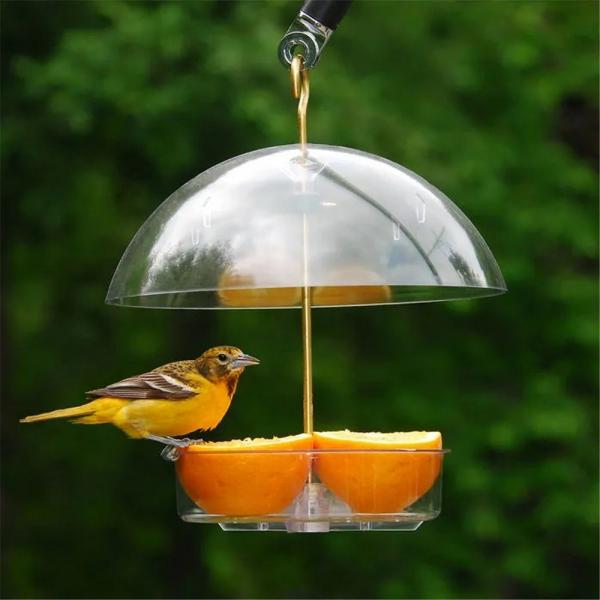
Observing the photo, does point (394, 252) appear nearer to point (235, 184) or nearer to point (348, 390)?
point (235, 184)

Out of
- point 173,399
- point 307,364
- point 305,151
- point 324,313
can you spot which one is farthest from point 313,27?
point 324,313

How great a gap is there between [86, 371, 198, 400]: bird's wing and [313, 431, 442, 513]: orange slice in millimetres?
573

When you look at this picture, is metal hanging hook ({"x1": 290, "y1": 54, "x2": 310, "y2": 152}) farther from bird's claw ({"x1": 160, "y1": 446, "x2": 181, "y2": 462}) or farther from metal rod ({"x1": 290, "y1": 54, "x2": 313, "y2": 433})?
bird's claw ({"x1": 160, "y1": 446, "x2": 181, "y2": 462})

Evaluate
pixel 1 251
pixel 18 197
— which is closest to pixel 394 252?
pixel 18 197

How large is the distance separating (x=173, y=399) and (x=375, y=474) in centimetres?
76

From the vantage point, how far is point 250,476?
3.44m

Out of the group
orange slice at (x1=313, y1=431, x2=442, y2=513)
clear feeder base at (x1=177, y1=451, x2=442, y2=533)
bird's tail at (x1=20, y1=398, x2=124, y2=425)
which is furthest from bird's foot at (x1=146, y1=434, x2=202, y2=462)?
orange slice at (x1=313, y1=431, x2=442, y2=513)

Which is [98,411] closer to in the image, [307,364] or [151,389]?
[151,389]

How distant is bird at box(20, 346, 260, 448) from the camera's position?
3.90 m

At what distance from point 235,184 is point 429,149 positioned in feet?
18.2

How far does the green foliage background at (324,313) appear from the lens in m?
8.63

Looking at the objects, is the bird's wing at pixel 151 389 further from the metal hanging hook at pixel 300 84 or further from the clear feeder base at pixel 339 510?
the metal hanging hook at pixel 300 84

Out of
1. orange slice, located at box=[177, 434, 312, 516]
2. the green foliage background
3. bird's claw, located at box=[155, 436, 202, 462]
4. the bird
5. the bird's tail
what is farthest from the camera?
the green foliage background

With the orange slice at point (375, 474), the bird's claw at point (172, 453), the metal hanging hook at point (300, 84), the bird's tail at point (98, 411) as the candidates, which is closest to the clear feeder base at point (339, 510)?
the orange slice at point (375, 474)
